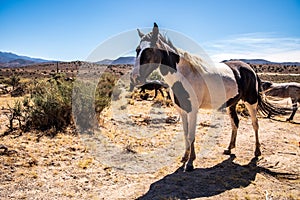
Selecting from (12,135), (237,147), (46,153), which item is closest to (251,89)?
(237,147)

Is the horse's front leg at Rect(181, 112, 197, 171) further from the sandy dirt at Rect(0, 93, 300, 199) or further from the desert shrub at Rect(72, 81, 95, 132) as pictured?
the desert shrub at Rect(72, 81, 95, 132)

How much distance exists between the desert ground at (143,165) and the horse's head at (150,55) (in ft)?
5.92

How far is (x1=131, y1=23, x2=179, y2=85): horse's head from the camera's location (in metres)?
3.86

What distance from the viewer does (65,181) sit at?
14.4ft

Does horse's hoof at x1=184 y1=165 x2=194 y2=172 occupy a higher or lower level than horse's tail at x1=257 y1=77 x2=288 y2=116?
lower

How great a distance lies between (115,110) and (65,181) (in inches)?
269

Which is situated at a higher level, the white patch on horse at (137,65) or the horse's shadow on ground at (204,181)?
the white patch on horse at (137,65)

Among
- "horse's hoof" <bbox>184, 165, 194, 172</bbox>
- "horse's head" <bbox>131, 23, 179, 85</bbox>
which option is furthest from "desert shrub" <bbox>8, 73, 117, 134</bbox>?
"horse's head" <bbox>131, 23, 179, 85</bbox>

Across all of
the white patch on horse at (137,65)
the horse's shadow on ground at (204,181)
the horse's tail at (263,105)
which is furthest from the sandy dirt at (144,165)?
the white patch on horse at (137,65)

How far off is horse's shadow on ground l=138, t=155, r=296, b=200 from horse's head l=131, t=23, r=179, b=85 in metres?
1.71

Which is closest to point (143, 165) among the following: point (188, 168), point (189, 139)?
point (188, 168)

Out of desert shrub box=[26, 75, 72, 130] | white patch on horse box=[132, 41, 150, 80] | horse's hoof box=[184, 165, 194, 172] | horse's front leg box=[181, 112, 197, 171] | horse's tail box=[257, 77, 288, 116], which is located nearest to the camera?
white patch on horse box=[132, 41, 150, 80]

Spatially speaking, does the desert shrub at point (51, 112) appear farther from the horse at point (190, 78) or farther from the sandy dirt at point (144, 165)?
the horse at point (190, 78)

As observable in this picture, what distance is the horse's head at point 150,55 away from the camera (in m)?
3.86
